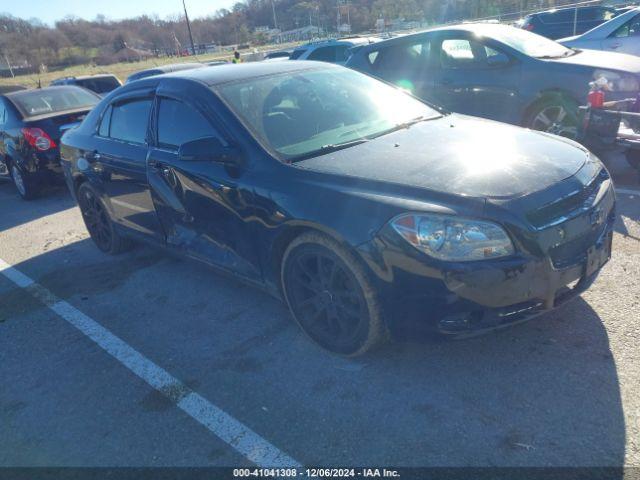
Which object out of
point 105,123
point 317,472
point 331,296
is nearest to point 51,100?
point 105,123

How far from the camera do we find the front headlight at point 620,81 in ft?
18.9

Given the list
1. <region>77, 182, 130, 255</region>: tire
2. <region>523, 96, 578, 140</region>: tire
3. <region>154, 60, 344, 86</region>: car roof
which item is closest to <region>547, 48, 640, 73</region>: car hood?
<region>523, 96, 578, 140</region>: tire

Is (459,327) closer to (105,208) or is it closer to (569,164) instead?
(569,164)

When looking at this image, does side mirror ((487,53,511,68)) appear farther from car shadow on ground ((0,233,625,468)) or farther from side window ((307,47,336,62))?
side window ((307,47,336,62))

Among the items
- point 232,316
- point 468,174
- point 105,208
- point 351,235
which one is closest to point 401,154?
point 468,174

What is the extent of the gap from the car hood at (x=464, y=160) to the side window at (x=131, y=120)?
1730 mm

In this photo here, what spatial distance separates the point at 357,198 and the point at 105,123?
3094 millimetres

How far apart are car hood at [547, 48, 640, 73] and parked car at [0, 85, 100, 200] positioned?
271 inches

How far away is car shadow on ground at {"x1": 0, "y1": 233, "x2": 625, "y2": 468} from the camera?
2.35m

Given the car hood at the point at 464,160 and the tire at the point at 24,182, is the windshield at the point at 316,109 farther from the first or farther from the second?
the tire at the point at 24,182

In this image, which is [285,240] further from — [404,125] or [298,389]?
[404,125]

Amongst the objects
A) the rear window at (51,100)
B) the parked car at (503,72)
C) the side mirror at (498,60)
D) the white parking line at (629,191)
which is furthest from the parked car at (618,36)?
the rear window at (51,100)

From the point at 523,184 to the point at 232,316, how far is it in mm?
2197

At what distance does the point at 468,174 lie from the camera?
9.05 feet
